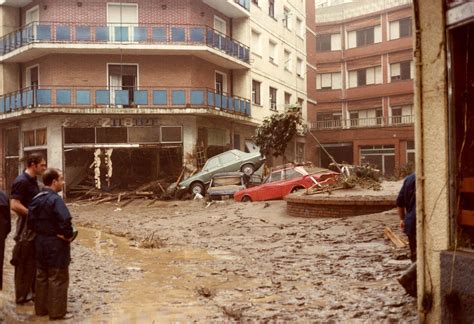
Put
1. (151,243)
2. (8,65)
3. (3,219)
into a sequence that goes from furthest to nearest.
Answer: (8,65) < (151,243) < (3,219)

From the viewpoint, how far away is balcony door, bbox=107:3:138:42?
25.2 metres

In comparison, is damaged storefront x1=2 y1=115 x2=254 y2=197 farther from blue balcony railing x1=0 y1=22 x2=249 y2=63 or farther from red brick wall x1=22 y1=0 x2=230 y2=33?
red brick wall x1=22 y1=0 x2=230 y2=33

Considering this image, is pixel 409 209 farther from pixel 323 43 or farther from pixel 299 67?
pixel 323 43

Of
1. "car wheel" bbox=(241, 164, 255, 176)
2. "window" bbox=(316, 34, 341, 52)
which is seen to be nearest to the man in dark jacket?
"car wheel" bbox=(241, 164, 255, 176)

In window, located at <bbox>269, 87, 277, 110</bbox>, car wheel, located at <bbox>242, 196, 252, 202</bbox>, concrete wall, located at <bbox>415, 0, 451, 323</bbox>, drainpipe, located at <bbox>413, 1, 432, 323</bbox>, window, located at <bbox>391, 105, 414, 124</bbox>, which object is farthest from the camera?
window, located at <bbox>391, 105, 414, 124</bbox>

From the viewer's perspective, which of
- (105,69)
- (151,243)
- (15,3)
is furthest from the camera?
(15,3)

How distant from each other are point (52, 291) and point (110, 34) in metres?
20.9

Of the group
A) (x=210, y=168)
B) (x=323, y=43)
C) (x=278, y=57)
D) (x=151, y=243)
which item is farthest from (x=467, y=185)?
(x=323, y=43)

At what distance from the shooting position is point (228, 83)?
1187 inches

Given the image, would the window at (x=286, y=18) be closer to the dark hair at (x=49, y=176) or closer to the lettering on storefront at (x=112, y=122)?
the lettering on storefront at (x=112, y=122)

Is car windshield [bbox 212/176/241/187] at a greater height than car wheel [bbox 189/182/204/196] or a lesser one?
greater

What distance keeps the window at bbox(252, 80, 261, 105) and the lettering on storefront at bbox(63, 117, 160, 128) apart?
735cm

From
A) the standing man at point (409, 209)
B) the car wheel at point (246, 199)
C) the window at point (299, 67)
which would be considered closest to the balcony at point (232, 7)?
the window at point (299, 67)

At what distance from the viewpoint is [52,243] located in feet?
19.3
